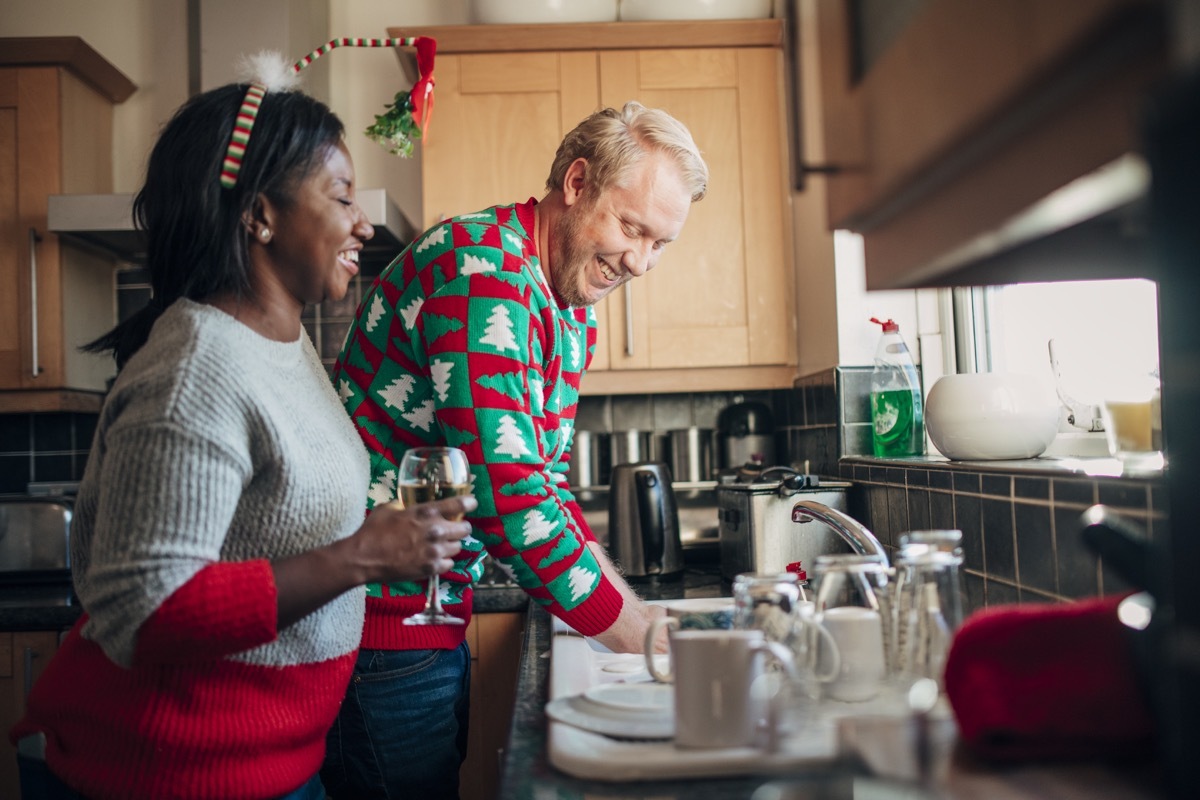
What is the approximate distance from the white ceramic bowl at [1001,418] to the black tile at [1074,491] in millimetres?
420

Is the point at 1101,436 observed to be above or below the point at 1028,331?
below

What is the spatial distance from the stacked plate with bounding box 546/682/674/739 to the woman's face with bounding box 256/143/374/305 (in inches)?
19.5

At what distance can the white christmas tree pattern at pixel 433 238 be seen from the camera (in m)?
1.28

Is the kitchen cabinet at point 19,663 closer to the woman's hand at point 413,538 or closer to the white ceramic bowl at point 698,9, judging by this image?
the woman's hand at point 413,538

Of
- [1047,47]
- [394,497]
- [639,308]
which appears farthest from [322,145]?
[639,308]

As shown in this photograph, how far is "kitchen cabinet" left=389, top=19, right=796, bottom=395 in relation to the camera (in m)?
2.64

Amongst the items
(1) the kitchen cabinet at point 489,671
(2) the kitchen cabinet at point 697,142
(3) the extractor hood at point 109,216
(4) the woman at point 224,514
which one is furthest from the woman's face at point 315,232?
(2) the kitchen cabinet at point 697,142

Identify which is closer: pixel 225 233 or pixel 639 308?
pixel 225 233

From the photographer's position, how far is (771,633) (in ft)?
2.81

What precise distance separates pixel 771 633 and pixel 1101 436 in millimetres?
1077

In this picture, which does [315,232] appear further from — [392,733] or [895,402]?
[895,402]

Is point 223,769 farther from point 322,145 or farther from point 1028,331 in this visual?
point 1028,331

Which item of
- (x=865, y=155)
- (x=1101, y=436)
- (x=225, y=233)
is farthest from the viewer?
(x=1101, y=436)

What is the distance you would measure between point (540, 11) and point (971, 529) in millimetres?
1876
